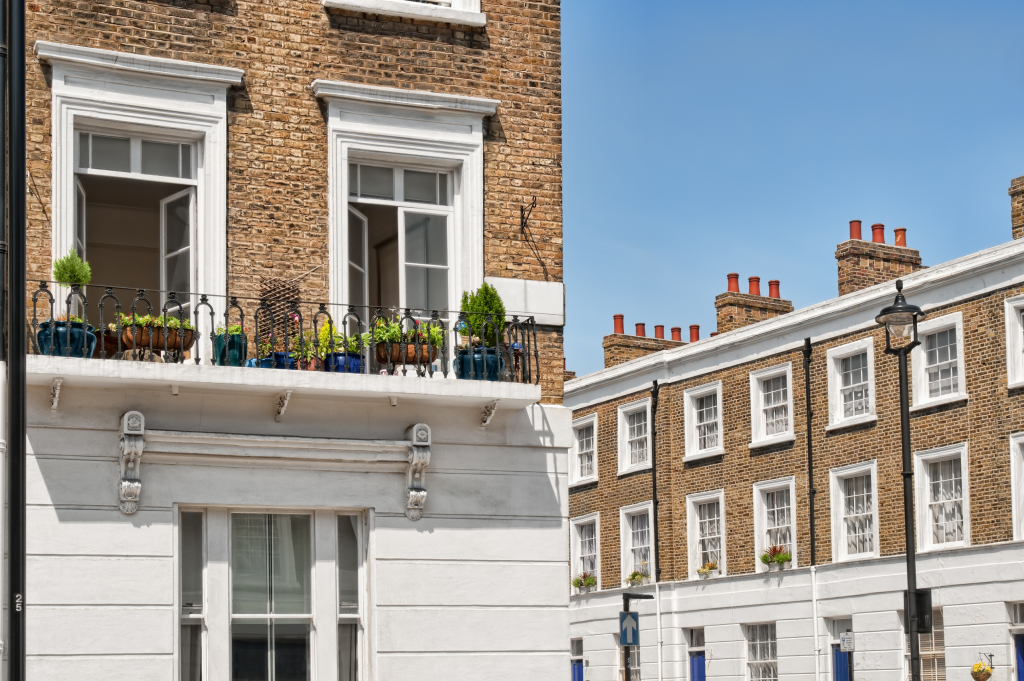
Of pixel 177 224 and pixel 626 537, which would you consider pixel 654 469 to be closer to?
pixel 626 537

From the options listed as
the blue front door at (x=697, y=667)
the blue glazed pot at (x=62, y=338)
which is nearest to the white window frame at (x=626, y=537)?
the blue front door at (x=697, y=667)

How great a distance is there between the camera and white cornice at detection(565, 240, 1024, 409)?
100 feet

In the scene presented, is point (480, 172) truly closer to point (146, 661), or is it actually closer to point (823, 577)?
→ point (146, 661)

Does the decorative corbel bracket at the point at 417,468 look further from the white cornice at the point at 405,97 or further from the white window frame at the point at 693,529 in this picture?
the white window frame at the point at 693,529

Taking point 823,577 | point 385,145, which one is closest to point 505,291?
point 385,145

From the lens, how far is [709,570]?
3734cm

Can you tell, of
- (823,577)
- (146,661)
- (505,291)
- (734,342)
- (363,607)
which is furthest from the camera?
(734,342)

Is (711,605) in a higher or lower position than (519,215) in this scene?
lower

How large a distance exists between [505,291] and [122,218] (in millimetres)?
4280

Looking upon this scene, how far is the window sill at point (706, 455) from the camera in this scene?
123 feet

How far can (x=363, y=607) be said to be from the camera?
45.6 ft

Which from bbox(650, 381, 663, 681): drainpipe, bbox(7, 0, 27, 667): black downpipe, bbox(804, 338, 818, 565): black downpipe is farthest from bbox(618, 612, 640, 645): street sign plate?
bbox(650, 381, 663, 681): drainpipe

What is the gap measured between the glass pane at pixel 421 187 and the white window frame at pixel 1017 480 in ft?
61.1

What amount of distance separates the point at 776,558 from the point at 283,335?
23.4 meters
